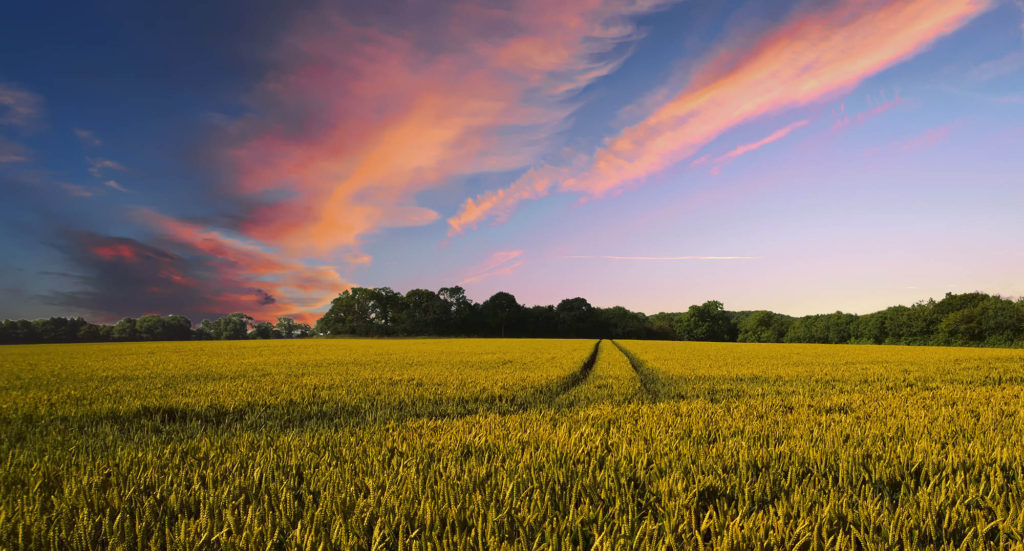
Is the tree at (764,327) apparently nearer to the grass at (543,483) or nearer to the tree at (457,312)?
the tree at (457,312)

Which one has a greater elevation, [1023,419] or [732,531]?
[732,531]

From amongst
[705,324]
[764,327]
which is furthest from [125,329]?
[764,327]

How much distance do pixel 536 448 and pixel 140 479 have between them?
317 centimetres

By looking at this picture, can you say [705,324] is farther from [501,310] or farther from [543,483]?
[543,483]

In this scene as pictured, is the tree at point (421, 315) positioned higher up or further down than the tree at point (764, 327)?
higher up

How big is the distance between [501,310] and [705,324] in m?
63.6

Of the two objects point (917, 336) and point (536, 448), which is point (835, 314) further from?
point (536, 448)

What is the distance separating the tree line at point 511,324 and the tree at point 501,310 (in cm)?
26

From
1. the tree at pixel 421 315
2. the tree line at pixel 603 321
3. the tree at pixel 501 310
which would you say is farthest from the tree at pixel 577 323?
the tree at pixel 421 315

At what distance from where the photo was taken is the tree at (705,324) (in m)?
125

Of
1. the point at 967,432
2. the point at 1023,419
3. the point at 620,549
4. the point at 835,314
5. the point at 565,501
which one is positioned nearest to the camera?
the point at 620,549

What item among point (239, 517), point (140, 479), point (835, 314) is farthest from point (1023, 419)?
point (835, 314)

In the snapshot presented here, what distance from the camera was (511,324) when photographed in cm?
10906

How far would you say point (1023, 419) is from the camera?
5.75 meters
